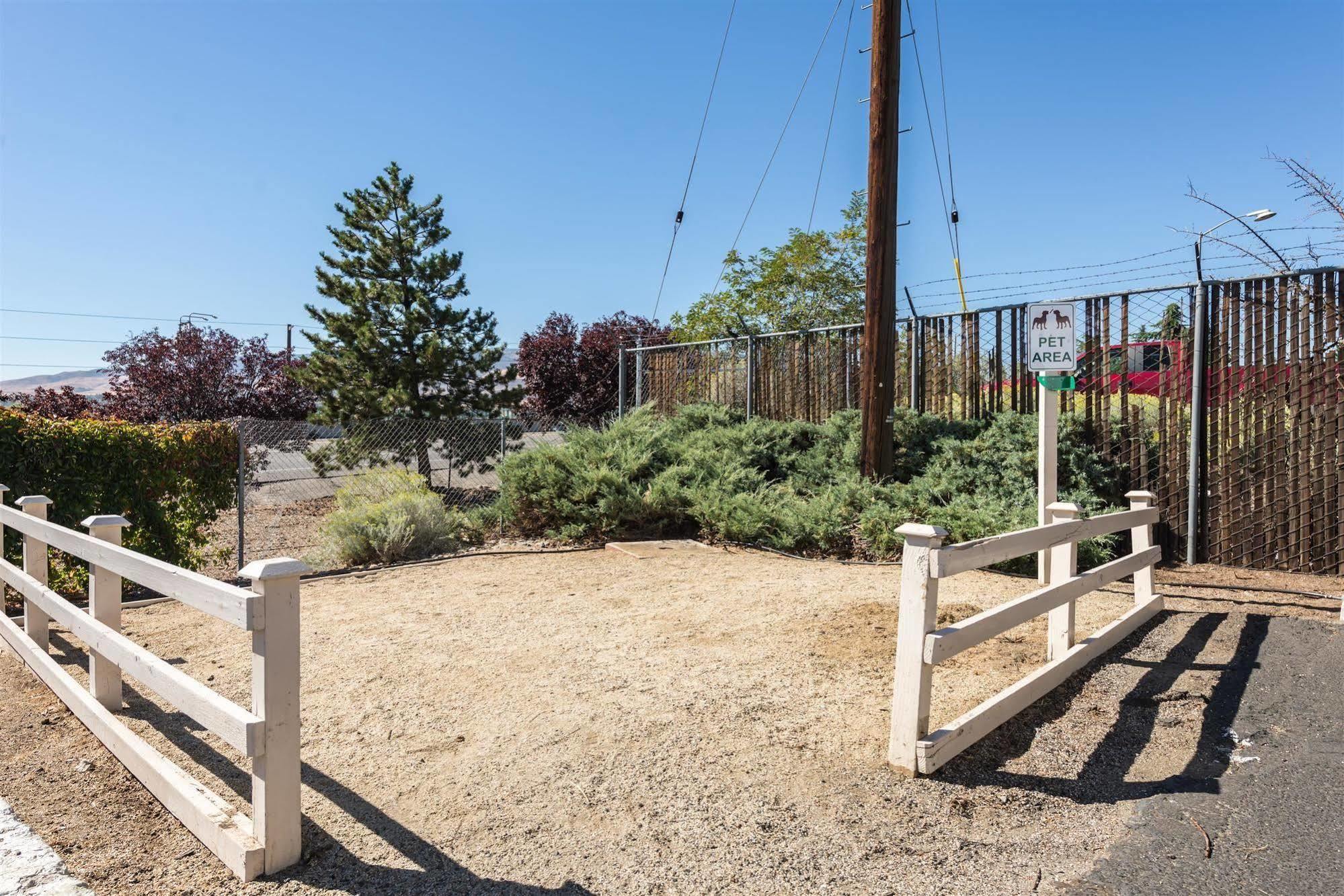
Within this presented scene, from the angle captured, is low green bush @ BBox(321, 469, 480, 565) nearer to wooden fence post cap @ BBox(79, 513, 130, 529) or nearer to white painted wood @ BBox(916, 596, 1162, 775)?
wooden fence post cap @ BBox(79, 513, 130, 529)

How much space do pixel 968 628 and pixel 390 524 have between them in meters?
6.59

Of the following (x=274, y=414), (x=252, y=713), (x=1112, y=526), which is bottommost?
(x=252, y=713)

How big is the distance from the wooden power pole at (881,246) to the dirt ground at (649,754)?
3224mm

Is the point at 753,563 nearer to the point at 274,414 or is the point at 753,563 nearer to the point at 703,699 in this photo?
the point at 703,699

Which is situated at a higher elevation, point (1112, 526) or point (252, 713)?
point (1112, 526)

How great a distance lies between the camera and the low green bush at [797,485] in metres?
8.18

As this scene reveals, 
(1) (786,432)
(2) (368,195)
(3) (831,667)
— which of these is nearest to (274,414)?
(2) (368,195)

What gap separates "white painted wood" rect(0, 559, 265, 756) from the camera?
2.64 metres

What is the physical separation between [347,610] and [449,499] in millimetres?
6777

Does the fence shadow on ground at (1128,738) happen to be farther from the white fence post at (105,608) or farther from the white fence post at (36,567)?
the white fence post at (36,567)

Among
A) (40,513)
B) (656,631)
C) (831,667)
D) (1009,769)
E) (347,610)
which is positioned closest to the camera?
(1009,769)

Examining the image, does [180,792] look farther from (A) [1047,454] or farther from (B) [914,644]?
(A) [1047,454]

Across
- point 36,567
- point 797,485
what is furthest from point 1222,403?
point 36,567

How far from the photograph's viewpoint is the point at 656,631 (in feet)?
18.1
